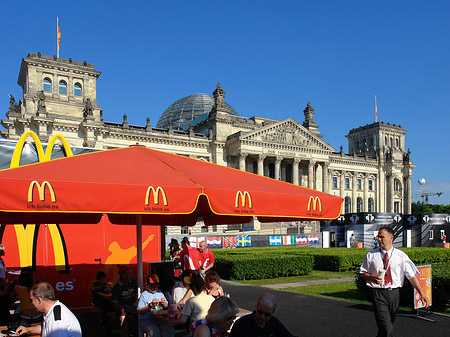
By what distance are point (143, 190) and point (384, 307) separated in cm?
410

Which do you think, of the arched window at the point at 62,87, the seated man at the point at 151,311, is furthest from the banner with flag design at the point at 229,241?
the seated man at the point at 151,311

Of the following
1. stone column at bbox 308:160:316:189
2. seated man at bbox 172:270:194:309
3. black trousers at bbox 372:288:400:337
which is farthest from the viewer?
stone column at bbox 308:160:316:189

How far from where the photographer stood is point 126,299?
775 centimetres

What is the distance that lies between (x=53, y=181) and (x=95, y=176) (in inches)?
22.0

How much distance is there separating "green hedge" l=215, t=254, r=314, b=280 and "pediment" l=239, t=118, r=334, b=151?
35442 millimetres

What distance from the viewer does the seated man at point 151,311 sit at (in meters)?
6.68

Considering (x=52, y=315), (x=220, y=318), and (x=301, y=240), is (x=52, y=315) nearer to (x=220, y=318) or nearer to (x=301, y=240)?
(x=220, y=318)

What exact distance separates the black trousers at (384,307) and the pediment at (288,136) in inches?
1917

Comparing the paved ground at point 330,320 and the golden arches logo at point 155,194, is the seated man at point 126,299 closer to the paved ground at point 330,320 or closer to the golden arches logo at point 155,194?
the paved ground at point 330,320

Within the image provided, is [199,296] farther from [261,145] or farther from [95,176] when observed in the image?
[261,145]

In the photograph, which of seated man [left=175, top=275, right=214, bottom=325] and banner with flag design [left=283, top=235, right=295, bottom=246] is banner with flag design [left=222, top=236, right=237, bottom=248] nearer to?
banner with flag design [left=283, top=235, right=295, bottom=246]

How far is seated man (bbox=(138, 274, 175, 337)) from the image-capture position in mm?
6680

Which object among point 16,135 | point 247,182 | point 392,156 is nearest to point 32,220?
point 247,182

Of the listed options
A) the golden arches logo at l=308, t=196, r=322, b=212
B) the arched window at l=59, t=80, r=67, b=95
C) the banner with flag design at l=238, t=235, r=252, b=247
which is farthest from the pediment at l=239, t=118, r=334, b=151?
the golden arches logo at l=308, t=196, r=322, b=212
